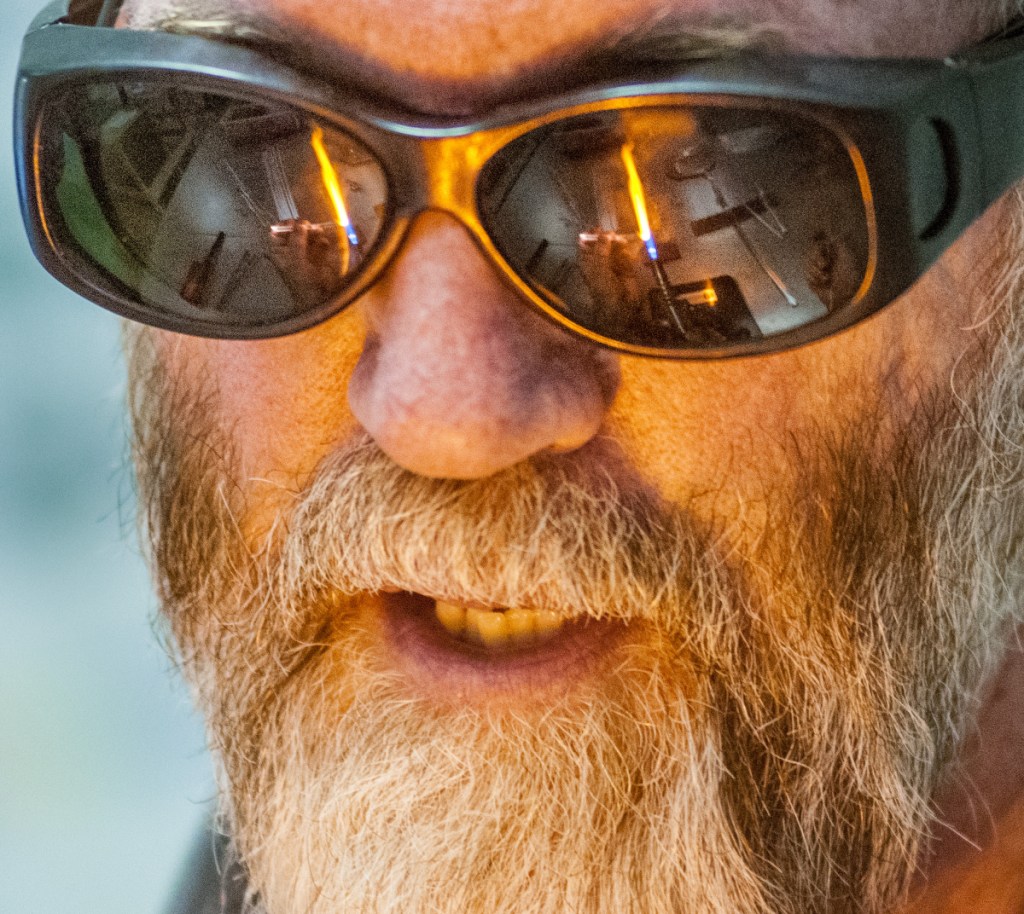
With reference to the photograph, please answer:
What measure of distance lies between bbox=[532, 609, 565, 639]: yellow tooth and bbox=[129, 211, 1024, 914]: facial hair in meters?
0.06

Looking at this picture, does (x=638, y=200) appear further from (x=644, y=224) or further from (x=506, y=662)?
(x=506, y=662)

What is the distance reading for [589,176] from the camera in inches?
31.9

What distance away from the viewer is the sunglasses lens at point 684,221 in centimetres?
79

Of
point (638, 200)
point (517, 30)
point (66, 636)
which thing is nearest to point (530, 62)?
point (517, 30)

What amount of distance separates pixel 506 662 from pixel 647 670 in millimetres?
124

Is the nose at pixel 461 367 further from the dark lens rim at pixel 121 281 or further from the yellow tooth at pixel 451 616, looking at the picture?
the yellow tooth at pixel 451 616

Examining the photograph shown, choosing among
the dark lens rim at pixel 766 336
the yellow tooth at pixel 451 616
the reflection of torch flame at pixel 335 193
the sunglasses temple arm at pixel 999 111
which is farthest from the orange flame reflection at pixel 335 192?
the sunglasses temple arm at pixel 999 111

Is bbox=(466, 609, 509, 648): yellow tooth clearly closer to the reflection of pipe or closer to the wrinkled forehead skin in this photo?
the reflection of pipe

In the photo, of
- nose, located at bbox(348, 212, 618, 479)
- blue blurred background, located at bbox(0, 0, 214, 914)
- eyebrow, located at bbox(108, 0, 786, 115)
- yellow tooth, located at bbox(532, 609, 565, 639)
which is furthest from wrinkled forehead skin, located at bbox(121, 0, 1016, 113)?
blue blurred background, located at bbox(0, 0, 214, 914)

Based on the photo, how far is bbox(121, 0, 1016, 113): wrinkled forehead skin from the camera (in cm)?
80

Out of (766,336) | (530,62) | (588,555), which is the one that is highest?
(530,62)

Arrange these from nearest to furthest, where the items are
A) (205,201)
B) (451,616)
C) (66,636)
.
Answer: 1. (205,201)
2. (451,616)
3. (66,636)

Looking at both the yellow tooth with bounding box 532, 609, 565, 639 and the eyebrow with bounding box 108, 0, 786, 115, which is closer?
the eyebrow with bounding box 108, 0, 786, 115

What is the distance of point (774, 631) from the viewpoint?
3.22 feet
